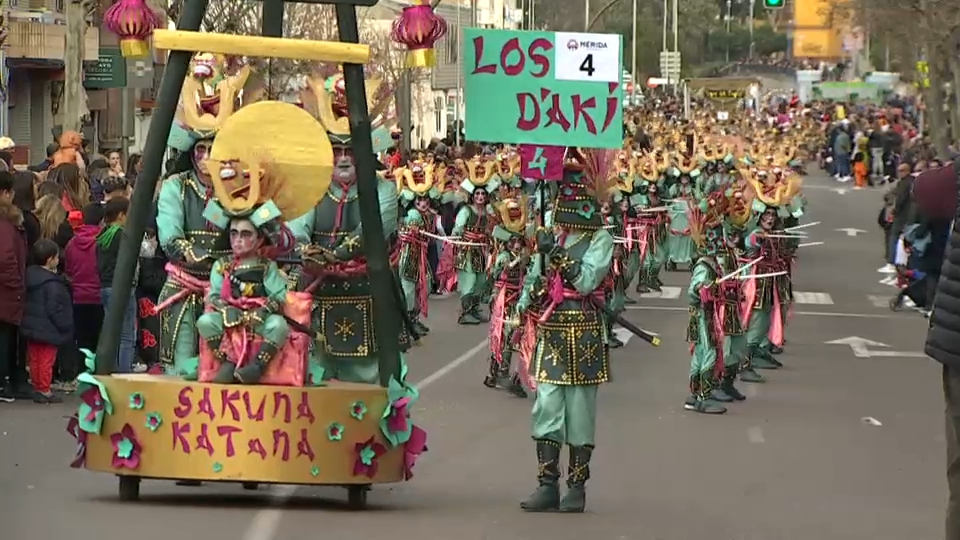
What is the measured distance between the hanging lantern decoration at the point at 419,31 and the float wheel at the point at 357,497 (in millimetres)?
2217

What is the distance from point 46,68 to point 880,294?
1723 centimetres

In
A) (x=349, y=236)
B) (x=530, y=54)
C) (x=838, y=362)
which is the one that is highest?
(x=530, y=54)

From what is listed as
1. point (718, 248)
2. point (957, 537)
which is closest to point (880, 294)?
point (718, 248)

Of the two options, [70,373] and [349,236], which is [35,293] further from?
[349,236]

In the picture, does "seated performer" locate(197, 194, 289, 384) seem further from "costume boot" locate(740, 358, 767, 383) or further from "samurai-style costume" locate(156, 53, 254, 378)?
"costume boot" locate(740, 358, 767, 383)

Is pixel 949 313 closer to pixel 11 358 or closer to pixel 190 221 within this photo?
pixel 190 221

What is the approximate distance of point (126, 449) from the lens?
10828mm

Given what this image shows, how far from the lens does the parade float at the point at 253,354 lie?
10.8 m

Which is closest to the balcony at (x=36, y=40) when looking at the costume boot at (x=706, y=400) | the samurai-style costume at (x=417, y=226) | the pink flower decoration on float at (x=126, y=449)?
the samurai-style costume at (x=417, y=226)

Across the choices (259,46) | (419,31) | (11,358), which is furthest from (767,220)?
(259,46)

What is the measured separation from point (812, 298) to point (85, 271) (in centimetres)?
1748

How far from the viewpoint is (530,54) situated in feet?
38.5

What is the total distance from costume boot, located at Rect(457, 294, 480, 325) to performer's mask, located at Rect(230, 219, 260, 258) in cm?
1442

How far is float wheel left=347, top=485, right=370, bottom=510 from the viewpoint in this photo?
1121 cm
